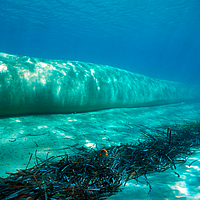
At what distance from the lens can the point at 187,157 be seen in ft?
7.88

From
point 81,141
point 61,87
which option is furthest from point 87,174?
point 61,87

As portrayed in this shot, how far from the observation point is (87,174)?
1.76m

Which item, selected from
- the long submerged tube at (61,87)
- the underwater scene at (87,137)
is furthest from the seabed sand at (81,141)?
the long submerged tube at (61,87)

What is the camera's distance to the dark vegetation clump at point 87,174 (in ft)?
4.25

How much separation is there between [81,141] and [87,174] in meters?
1.36

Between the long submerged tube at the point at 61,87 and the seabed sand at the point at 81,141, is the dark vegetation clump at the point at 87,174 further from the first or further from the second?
the long submerged tube at the point at 61,87

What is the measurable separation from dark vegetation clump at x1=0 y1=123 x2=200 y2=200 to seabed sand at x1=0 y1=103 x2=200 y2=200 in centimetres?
16

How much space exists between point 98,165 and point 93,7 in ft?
114

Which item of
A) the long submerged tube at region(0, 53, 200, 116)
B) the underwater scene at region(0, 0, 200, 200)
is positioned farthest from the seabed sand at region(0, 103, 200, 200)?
the long submerged tube at region(0, 53, 200, 116)

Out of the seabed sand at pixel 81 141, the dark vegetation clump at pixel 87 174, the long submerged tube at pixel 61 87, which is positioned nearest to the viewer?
the dark vegetation clump at pixel 87 174

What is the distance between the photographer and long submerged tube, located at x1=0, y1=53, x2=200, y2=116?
4.13 m

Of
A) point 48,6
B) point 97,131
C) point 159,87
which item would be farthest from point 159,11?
point 97,131

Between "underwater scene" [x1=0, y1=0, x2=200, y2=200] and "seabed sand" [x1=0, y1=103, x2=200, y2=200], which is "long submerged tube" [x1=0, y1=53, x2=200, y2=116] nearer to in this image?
"underwater scene" [x1=0, y1=0, x2=200, y2=200]

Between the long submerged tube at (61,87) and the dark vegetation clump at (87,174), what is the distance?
267 cm
